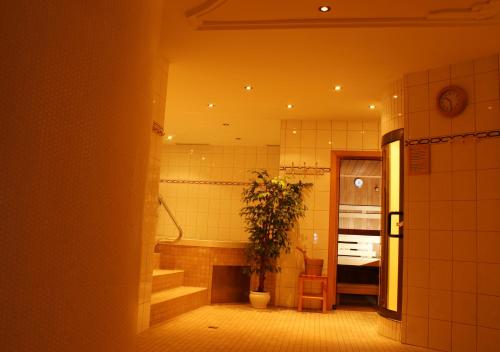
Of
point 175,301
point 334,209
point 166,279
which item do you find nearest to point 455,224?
point 334,209

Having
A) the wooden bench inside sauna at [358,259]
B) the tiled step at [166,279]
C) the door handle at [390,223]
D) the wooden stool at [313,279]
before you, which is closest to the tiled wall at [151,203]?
the tiled step at [166,279]

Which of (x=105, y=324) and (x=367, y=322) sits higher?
(x=105, y=324)

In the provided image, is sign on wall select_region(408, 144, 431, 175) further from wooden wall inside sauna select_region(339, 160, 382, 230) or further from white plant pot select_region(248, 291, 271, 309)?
wooden wall inside sauna select_region(339, 160, 382, 230)

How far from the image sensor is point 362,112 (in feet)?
21.7

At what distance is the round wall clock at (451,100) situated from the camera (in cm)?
460

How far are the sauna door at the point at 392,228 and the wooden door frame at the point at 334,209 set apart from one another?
1602 mm

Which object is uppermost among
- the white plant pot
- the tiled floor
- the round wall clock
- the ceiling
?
the ceiling

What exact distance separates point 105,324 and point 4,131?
2.24 feet

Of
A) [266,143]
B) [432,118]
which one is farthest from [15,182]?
[266,143]

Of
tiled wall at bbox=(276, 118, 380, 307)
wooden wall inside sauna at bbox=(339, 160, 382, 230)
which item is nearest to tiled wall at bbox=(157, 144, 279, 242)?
wooden wall inside sauna at bbox=(339, 160, 382, 230)

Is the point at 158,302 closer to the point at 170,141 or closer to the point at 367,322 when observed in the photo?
the point at 367,322

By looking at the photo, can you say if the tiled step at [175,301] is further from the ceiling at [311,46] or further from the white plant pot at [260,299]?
the ceiling at [311,46]

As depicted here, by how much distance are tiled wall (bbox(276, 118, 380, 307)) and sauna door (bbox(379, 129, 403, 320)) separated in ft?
5.45

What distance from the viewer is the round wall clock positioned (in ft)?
15.1
